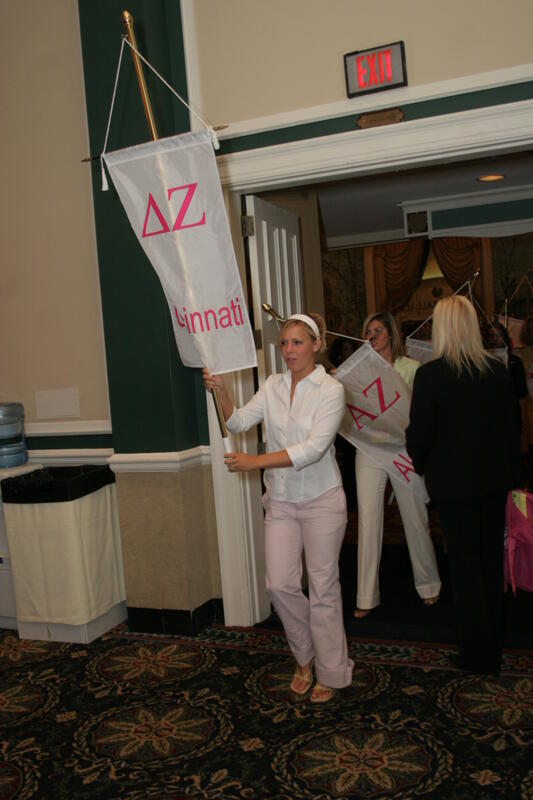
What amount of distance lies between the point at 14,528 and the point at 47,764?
5.00 feet

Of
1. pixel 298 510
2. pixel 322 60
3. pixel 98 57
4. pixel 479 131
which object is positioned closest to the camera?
pixel 298 510

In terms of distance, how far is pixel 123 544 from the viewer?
165 inches

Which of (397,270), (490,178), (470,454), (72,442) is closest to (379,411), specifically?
(470,454)

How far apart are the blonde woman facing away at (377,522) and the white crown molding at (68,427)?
149 cm

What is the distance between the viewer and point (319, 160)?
3715mm

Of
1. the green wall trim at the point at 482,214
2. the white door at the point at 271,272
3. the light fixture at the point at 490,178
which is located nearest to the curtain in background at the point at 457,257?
the green wall trim at the point at 482,214

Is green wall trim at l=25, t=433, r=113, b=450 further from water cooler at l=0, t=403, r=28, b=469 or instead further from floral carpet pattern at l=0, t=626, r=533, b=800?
floral carpet pattern at l=0, t=626, r=533, b=800

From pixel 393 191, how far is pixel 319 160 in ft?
17.5

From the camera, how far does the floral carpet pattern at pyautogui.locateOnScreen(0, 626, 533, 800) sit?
258cm

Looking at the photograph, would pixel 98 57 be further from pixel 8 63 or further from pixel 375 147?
→ pixel 375 147

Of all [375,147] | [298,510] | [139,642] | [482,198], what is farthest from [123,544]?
[482,198]

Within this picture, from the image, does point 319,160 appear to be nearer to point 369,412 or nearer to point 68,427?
point 369,412

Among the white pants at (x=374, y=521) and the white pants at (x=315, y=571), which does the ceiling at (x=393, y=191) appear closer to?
the white pants at (x=374, y=521)

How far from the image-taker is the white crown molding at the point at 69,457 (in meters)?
4.40
